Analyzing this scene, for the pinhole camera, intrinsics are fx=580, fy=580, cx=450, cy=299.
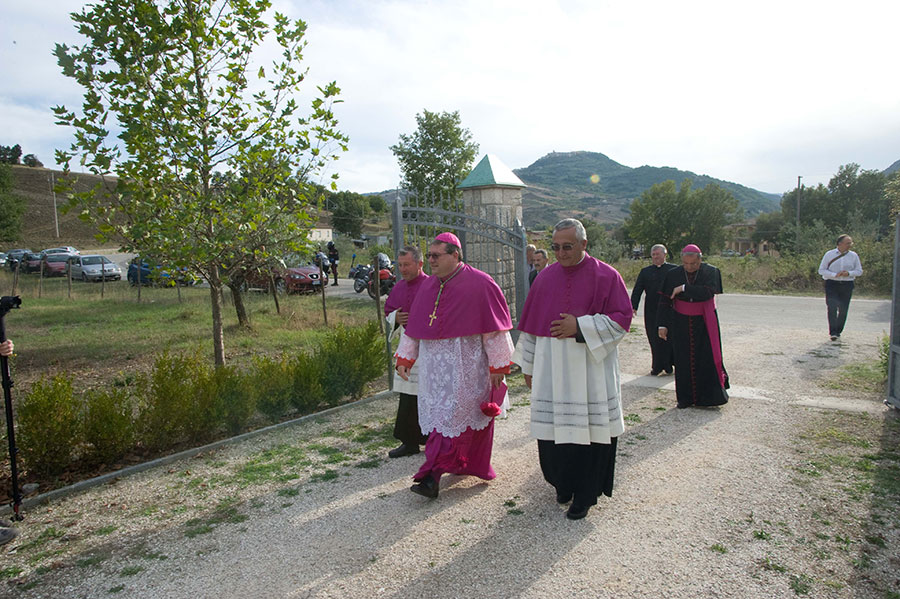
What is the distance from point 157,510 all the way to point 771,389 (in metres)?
6.64

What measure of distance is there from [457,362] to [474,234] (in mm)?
4683

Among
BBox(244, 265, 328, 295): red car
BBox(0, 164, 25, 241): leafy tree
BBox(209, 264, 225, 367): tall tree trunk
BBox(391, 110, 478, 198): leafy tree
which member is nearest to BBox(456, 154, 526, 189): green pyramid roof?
BBox(209, 264, 225, 367): tall tree trunk

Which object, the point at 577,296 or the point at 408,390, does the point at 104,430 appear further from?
the point at 577,296

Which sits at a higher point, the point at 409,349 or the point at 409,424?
the point at 409,349

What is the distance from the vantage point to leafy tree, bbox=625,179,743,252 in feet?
199

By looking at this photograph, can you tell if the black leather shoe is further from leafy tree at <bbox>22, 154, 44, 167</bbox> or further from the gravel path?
leafy tree at <bbox>22, 154, 44, 167</bbox>

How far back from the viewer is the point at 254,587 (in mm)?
3148

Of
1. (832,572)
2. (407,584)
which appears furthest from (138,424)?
(832,572)

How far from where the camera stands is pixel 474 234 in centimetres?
877

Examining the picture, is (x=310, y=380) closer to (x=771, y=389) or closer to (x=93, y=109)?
(x=93, y=109)

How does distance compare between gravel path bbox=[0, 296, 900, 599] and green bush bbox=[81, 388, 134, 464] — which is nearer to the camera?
gravel path bbox=[0, 296, 900, 599]

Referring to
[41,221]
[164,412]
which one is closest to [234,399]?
[164,412]

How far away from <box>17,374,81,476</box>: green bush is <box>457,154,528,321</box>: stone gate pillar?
5.53m

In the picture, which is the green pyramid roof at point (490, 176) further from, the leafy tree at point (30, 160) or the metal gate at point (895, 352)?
the leafy tree at point (30, 160)
